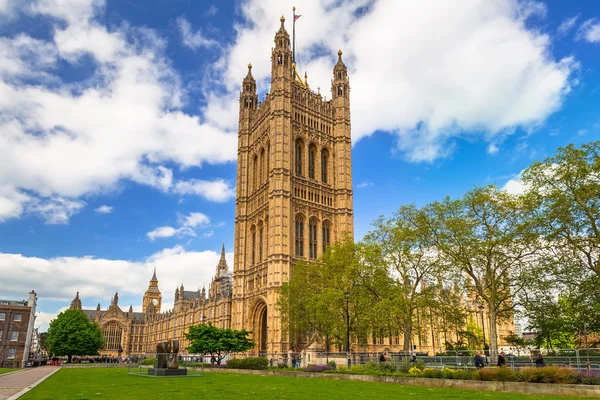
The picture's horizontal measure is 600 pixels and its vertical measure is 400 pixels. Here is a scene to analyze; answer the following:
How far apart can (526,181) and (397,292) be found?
1264 centimetres

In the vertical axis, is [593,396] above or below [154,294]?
below

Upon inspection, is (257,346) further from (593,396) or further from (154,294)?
(154,294)

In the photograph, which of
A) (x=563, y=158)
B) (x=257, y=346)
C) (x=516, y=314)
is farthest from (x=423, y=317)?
(x=257, y=346)

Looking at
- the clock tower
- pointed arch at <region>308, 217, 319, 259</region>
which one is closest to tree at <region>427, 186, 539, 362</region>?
pointed arch at <region>308, 217, 319, 259</region>

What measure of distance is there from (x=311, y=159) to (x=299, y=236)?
12.9 metres

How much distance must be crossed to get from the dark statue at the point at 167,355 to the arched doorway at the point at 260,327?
112 ft

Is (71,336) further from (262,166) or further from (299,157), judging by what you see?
(299,157)

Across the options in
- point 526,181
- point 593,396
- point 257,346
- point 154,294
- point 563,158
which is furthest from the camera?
point 154,294

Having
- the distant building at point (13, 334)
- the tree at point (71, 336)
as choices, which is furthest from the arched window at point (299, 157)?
the tree at point (71, 336)

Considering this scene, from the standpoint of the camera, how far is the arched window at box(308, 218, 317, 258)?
210 feet

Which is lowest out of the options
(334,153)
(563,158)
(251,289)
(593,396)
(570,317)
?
(593,396)

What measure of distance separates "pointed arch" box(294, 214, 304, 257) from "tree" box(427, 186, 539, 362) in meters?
30.9

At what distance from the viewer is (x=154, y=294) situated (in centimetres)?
16300

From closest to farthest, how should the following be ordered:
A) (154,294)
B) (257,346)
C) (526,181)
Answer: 1. (526,181)
2. (257,346)
3. (154,294)
